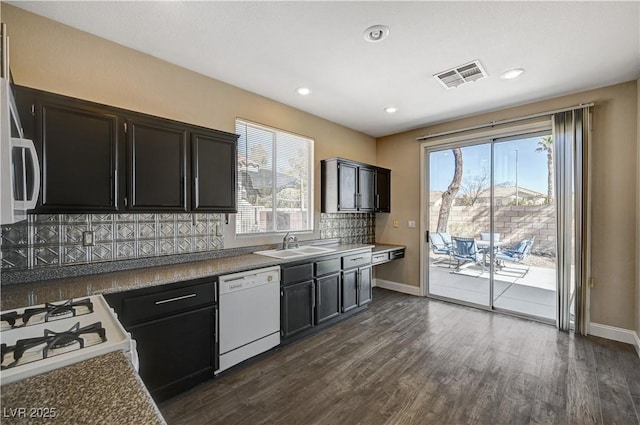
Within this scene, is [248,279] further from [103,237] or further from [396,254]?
[396,254]

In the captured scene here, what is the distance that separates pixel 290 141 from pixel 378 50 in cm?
172

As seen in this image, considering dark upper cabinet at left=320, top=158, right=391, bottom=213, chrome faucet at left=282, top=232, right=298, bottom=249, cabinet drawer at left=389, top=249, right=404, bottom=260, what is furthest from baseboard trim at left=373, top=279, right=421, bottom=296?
chrome faucet at left=282, top=232, right=298, bottom=249

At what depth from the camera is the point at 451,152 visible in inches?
171

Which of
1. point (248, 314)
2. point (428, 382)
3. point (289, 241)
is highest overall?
point (289, 241)

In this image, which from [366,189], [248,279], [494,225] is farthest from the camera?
[366,189]

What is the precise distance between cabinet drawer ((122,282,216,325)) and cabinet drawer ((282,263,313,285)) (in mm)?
780

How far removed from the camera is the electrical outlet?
2121 millimetres

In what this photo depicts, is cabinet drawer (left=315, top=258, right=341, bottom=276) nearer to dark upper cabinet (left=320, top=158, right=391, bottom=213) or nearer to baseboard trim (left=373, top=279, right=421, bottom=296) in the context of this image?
dark upper cabinet (left=320, top=158, right=391, bottom=213)

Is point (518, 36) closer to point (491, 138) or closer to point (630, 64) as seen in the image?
point (630, 64)

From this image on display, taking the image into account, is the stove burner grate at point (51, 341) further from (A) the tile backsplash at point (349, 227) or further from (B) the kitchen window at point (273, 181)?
(A) the tile backsplash at point (349, 227)

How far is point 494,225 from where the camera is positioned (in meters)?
3.91

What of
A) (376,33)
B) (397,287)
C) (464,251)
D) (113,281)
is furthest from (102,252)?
(464,251)

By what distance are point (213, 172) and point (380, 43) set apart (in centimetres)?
186

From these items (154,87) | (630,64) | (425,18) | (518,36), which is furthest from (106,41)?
(630,64)
